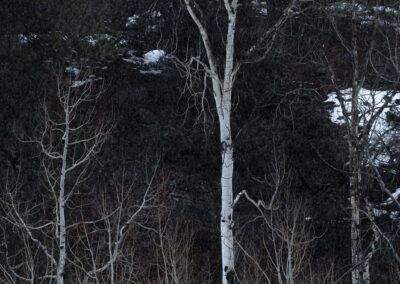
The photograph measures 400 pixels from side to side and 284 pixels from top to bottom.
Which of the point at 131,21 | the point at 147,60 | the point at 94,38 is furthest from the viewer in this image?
the point at 147,60

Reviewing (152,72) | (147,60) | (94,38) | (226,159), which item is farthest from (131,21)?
(226,159)

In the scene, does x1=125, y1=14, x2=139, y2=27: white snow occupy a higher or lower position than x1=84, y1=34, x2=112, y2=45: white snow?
higher

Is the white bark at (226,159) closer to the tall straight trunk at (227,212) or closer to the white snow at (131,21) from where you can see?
the tall straight trunk at (227,212)

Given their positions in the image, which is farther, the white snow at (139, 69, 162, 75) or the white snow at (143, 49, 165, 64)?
the white snow at (143, 49, 165, 64)

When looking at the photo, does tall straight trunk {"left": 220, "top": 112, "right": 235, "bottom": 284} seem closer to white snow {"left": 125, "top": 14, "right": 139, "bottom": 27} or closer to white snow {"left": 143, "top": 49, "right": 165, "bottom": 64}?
white snow {"left": 125, "top": 14, "right": 139, "bottom": 27}

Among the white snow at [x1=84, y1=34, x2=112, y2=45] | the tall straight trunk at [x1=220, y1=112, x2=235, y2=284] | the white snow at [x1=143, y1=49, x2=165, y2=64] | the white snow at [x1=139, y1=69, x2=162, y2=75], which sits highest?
the white snow at [x1=143, y1=49, x2=165, y2=64]

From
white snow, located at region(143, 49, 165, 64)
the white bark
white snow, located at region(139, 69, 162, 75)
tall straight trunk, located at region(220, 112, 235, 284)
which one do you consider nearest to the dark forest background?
white snow, located at region(139, 69, 162, 75)

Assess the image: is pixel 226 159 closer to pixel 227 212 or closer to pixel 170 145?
pixel 227 212

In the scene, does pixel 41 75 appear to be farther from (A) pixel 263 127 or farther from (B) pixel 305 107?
(B) pixel 305 107

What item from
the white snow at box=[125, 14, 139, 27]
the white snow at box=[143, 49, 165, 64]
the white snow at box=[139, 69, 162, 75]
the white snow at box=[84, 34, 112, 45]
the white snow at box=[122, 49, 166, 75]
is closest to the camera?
the white snow at box=[84, 34, 112, 45]

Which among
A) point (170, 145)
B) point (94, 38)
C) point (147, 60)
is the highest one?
point (147, 60)

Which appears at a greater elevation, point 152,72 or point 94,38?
point 94,38

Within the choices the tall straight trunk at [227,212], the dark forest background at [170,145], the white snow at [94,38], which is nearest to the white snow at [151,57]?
the dark forest background at [170,145]

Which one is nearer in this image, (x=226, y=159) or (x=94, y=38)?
(x=226, y=159)
